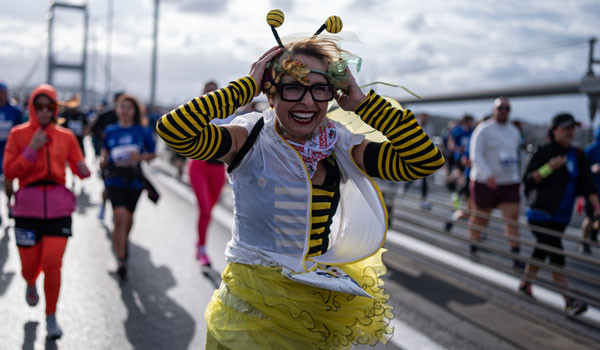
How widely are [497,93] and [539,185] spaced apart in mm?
12534

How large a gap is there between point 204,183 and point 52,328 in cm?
268

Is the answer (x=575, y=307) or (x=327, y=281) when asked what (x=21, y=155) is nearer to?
(x=327, y=281)

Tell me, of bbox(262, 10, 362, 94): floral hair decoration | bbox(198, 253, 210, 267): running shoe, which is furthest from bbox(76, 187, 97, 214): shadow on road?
bbox(262, 10, 362, 94): floral hair decoration

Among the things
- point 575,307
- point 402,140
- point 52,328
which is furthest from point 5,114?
point 575,307

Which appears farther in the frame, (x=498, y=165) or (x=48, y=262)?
(x=498, y=165)

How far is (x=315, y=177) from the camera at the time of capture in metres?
2.44

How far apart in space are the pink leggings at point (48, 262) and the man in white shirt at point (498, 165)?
4.40 meters

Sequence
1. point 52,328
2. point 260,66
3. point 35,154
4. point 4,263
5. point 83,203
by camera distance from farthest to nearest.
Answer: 1. point 83,203
2. point 4,263
3. point 35,154
4. point 52,328
5. point 260,66

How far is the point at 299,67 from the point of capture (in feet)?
7.27

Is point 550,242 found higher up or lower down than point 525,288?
higher up

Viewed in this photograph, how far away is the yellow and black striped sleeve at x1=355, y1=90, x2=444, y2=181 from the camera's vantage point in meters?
2.29

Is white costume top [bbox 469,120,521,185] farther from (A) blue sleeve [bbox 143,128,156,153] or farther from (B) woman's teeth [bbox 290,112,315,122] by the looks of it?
(B) woman's teeth [bbox 290,112,315,122]

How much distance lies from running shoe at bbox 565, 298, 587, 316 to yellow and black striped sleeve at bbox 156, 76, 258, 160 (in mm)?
3872

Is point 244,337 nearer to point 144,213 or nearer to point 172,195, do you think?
point 144,213
